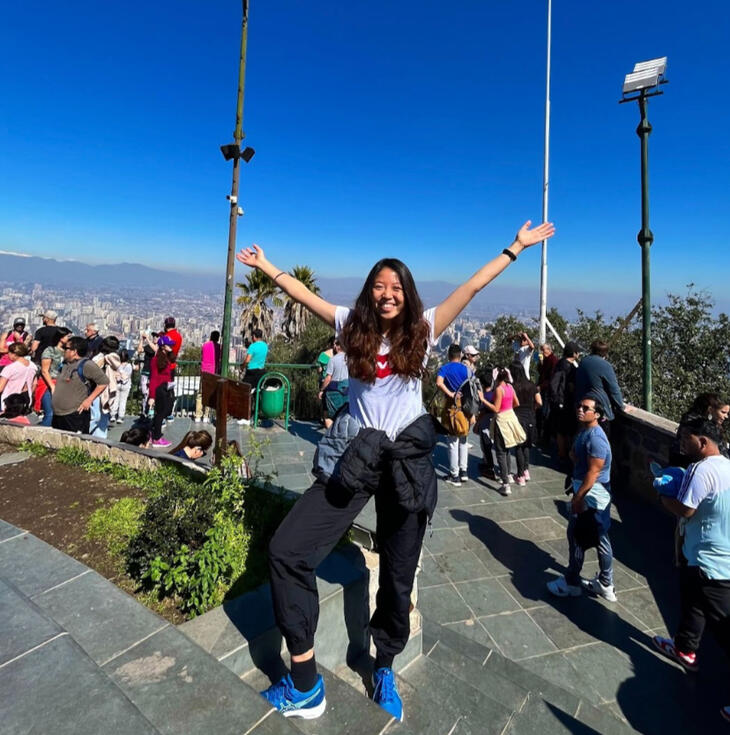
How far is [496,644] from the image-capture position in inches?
117

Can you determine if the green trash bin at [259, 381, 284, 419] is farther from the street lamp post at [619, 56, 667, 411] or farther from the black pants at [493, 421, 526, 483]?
the street lamp post at [619, 56, 667, 411]

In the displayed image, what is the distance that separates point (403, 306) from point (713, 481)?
2.38 meters

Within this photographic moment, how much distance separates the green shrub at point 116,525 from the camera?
2874 mm

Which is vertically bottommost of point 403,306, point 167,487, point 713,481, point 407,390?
point 167,487

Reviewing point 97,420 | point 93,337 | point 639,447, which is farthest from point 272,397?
point 639,447

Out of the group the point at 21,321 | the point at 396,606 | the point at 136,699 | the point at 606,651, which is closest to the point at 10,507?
the point at 136,699

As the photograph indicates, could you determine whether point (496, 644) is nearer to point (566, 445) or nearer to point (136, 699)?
point (136, 699)

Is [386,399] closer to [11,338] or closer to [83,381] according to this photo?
[83,381]

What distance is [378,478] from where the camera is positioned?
186 cm

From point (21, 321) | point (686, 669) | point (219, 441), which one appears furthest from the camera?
point (21, 321)

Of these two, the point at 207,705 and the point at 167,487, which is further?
the point at 167,487

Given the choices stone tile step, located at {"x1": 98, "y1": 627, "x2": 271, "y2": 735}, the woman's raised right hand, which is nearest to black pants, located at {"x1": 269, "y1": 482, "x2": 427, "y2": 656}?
stone tile step, located at {"x1": 98, "y1": 627, "x2": 271, "y2": 735}

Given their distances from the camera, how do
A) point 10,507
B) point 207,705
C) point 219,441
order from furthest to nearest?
point 219,441 < point 10,507 < point 207,705

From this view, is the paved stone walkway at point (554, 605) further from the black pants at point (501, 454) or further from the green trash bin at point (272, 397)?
the green trash bin at point (272, 397)
